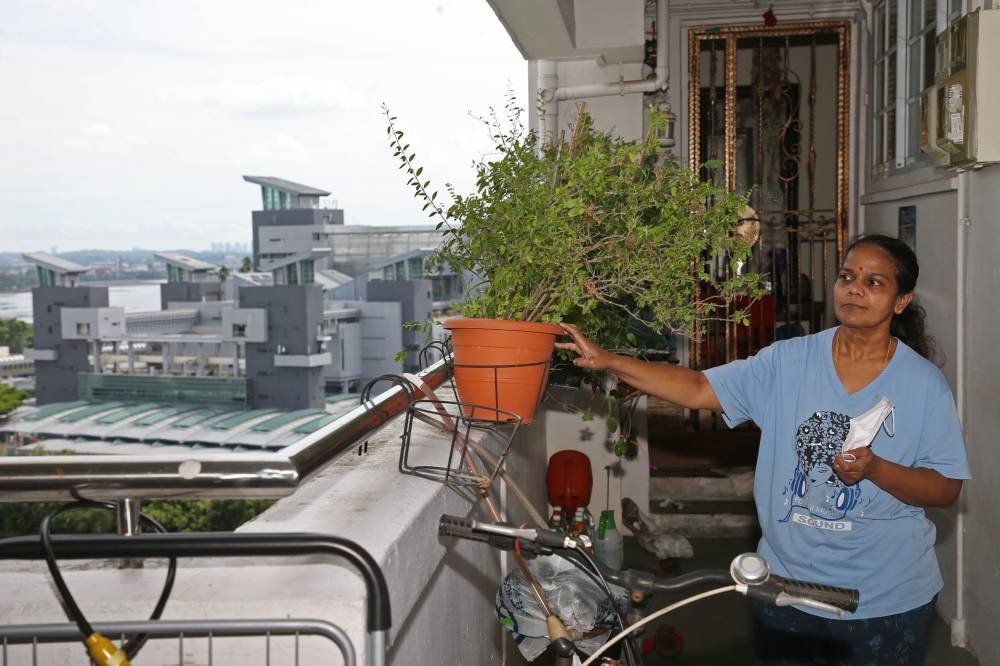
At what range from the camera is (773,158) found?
6.33 m

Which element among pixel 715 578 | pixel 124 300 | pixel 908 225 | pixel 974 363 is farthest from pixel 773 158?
pixel 124 300

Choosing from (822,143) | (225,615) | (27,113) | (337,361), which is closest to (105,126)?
(27,113)

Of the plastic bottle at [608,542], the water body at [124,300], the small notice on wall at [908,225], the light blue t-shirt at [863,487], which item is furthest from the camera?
the water body at [124,300]

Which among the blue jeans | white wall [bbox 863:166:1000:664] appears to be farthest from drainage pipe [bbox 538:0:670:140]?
the blue jeans

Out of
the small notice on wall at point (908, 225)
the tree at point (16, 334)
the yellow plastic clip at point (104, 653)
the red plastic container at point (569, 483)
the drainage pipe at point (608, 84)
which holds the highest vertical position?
the drainage pipe at point (608, 84)

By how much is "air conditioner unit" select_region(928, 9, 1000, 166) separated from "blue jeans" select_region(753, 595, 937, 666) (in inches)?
74.3

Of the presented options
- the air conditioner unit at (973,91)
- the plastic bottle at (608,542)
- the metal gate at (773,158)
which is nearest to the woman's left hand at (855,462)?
the air conditioner unit at (973,91)

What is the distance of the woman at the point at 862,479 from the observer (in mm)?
1898

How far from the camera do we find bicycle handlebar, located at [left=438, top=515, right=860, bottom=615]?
1.00 m

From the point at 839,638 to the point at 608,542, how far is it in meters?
2.20

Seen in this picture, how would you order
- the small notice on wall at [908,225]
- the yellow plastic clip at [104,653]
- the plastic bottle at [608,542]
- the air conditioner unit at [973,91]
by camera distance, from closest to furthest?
the yellow plastic clip at [104,653] → the air conditioner unit at [973,91] → the plastic bottle at [608,542] → the small notice on wall at [908,225]

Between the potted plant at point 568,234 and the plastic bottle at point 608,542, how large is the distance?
90.9 inches

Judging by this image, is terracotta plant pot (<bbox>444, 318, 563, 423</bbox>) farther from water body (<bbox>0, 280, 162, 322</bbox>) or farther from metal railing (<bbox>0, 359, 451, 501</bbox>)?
water body (<bbox>0, 280, 162, 322</bbox>)

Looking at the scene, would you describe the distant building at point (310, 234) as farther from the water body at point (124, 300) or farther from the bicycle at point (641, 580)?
the bicycle at point (641, 580)
